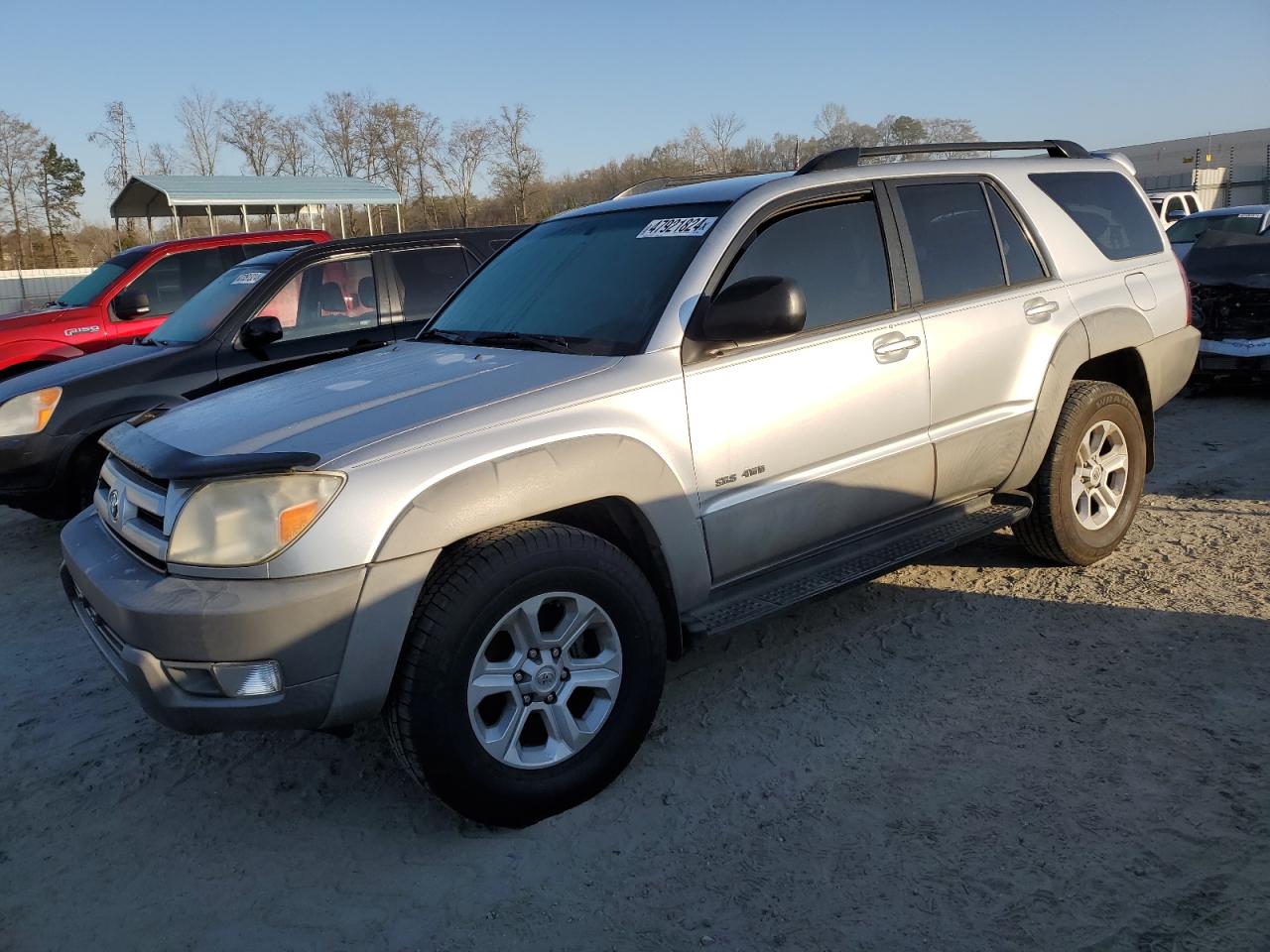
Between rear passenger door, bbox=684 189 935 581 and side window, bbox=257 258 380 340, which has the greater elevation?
side window, bbox=257 258 380 340

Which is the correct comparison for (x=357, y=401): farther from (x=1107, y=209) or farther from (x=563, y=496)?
(x=1107, y=209)

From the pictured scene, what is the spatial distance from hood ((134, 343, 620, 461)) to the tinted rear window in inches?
108

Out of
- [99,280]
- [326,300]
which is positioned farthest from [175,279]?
[326,300]

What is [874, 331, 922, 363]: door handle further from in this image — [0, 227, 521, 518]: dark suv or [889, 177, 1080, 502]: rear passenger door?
[0, 227, 521, 518]: dark suv

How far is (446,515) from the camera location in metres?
2.76

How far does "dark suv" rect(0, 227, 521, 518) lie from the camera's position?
5762 millimetres

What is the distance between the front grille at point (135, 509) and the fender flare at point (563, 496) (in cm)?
72

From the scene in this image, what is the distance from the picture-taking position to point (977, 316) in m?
4.12

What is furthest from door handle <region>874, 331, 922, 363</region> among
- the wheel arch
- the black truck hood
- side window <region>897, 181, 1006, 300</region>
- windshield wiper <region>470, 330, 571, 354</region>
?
the black truck hood

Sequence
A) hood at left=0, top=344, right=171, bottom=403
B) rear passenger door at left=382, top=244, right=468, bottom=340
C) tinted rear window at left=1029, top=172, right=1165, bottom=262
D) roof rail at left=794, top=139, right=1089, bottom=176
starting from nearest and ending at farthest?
1. roof rail at left=794, top=139, right=1089, bottom=176
2. tinted rear window at left=1029, top=172, right=1165, bottom=262
3. hood at left=0, top=344, right=171, bottom=403
4. rear passenger door at left=382, top=244, right=468, bottom=340

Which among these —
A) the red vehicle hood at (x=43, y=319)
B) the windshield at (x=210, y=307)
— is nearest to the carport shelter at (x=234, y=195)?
the red vehicle hood at (x=43, y=319)

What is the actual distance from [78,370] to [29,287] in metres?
30.1

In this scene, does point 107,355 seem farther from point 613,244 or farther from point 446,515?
point 446,515

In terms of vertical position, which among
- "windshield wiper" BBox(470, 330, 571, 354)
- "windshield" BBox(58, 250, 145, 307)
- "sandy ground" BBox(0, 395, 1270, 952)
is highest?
"windshield" BBox(58, 250, 145, 307)
